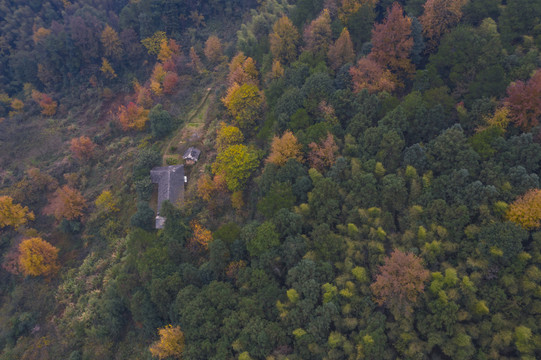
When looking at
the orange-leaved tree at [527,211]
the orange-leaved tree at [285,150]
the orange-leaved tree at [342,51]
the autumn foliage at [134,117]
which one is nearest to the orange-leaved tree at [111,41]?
the autumn foliage at [134,117]

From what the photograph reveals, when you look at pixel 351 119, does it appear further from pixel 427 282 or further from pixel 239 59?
pixel 239 59

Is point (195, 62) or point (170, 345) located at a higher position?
point (195, 62)

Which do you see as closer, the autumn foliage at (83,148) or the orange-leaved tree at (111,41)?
the autumn foliage at (83,148)

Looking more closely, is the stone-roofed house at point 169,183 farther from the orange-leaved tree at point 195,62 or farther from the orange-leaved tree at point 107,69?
the orange-leaved tree at point 107,69

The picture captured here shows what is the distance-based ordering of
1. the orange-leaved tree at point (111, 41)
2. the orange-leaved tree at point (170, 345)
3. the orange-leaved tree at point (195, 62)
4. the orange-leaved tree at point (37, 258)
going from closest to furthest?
the orange-leaved tree at point (170, 345) → the orange-leaved tree at point (37, 258) → the orange-leaved tree at point (195, 62) → the orange-leaved tree at point (111, 41)

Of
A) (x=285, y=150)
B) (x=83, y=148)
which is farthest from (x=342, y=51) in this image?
(x=83, y=148)

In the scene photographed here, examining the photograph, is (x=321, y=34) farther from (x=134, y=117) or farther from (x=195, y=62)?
(x=134, y=117)

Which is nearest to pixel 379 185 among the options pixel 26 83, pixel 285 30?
pixel 285 30
